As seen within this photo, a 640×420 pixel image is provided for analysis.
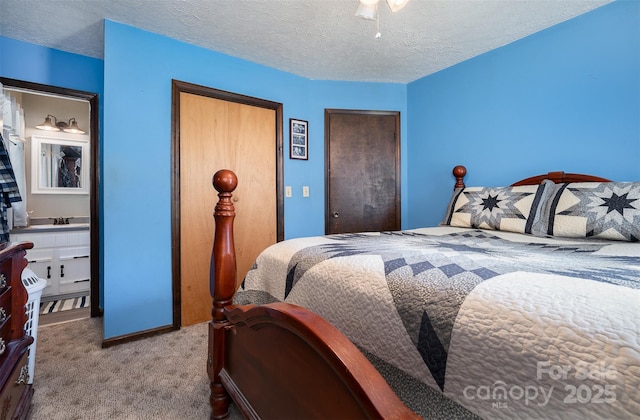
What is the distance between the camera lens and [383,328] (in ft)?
2.26

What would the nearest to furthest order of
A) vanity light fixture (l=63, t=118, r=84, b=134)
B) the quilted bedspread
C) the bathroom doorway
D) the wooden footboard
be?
1. the quilted bedspread
2. the wooden footboard
3. the bathroom doorway
4. vanity light fixture (l=63, t=118, r=84, b=134)

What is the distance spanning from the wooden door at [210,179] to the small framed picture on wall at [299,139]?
0.58 ft

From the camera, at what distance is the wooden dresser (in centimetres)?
106

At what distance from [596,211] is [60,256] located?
4316 mm

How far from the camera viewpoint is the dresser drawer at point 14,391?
1.00 meters

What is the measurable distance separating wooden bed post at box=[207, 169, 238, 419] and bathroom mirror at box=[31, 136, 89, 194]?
324cm

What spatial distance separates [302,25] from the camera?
2.09m

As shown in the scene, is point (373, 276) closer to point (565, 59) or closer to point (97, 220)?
point (565, 59)

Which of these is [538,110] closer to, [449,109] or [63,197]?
[449,109]

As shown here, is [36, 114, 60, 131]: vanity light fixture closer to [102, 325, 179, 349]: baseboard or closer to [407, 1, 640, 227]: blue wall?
[102, 325, 179, 349]: baseboard

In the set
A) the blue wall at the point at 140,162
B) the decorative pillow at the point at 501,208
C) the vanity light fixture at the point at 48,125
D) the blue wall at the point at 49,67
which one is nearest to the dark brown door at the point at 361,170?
the decorative pillow at the point at 501,208

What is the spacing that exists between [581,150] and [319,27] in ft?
6.57

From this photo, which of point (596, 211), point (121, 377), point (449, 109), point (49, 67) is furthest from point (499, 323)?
point (49, 67)

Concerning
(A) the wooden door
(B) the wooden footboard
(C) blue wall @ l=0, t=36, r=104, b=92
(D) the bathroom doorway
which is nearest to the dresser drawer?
(B) the wooden footboard
